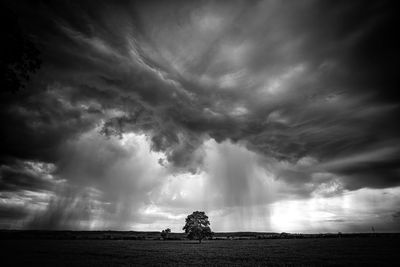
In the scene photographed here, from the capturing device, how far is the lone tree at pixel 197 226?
111 metres

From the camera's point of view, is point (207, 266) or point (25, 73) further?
point (207, 266)

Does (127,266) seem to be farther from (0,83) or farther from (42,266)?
(0,83)

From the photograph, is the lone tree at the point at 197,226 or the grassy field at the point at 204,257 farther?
the lone tree at the point at 197,226

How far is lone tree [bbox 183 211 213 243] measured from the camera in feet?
366

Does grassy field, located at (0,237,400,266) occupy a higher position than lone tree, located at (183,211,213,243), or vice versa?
lone tree, located at (183,211,213,243)

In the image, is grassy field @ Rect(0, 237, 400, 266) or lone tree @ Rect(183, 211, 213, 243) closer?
grassy field @ Rect(0, 237, 400, 266)

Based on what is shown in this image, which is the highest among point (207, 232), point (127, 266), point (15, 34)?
point (15, 34)

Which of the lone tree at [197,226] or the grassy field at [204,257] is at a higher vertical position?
the lone tree at [197,226]

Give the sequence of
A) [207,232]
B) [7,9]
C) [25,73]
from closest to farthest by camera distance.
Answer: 1. [7,9]
2. [25,73]
3. [207,232]

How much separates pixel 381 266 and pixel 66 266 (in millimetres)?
39070

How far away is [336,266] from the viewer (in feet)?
98.6

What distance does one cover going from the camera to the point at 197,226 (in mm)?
112375

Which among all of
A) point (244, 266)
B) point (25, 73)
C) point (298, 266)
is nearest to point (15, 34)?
point (25, 73)

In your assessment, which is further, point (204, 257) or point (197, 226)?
point (197, 226)
